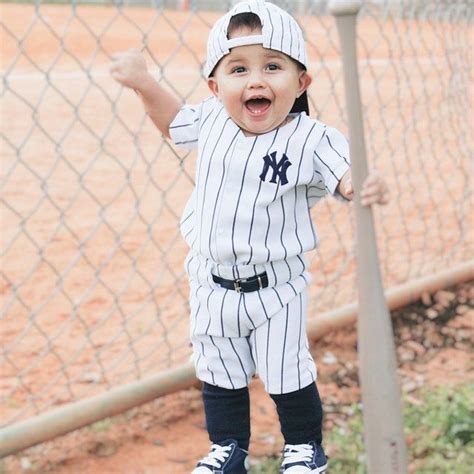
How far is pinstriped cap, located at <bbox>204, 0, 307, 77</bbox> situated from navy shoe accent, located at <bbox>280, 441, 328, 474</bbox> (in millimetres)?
788

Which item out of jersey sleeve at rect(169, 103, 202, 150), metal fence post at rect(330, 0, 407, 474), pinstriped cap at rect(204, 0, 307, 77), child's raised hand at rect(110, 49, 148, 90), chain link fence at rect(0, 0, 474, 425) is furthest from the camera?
chain link fence at rect(0, 0, 474, 425)

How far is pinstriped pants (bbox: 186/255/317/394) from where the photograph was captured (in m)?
2.05

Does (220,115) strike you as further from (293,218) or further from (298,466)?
(298,466)

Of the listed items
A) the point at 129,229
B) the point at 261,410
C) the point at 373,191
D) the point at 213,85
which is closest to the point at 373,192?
the point at 373,191

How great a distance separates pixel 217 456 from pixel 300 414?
0.19 m

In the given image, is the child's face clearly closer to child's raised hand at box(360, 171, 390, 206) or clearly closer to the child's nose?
the child's nose

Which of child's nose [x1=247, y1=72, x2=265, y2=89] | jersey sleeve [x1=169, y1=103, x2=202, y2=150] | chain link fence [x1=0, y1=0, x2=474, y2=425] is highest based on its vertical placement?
chain link fence [x1=0, y1=0, x2=474, y2=425]

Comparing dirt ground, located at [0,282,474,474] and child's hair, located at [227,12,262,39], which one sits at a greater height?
child's hair, located at [227,12,262,39]

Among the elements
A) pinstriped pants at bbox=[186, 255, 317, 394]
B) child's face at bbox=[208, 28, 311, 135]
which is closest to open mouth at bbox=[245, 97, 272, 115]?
child's face at bbox=[208, 28, 311, 135]

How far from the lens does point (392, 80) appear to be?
38.6ft

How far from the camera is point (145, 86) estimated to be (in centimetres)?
205

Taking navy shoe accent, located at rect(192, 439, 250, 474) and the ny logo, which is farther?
navy shoe accent, located at rect(192, 439, 250, 474)

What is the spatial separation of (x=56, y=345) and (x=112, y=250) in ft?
4.02

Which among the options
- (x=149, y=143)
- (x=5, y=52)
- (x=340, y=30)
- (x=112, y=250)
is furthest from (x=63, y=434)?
(x=5, y=52)
